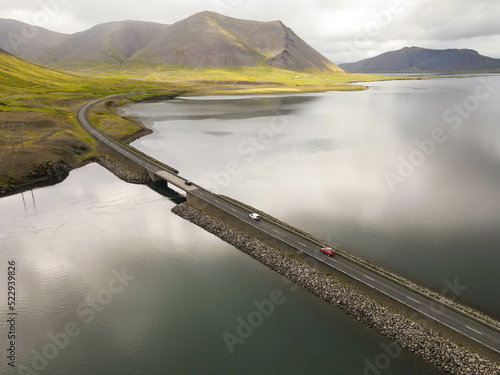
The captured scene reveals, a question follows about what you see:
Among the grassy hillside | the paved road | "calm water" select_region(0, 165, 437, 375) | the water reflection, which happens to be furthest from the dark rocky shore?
the grassy hillside

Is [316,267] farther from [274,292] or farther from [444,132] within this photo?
[444,132]

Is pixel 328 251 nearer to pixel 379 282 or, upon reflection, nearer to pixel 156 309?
pixel 379 282

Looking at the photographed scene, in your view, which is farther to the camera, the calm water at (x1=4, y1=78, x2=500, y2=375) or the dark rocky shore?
the calm water at (x1=4, y1=78, x2=500, y2=375)

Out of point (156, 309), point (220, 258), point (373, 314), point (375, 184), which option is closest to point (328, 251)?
point (373, 314)

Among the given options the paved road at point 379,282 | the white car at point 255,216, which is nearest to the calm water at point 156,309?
the paved road at point 379,282

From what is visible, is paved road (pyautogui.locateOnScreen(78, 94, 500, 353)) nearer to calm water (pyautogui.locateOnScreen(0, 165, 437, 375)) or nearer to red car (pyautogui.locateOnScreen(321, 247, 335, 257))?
red car (pyautogui.locateOnScreen(321, 247, 335, 257))
